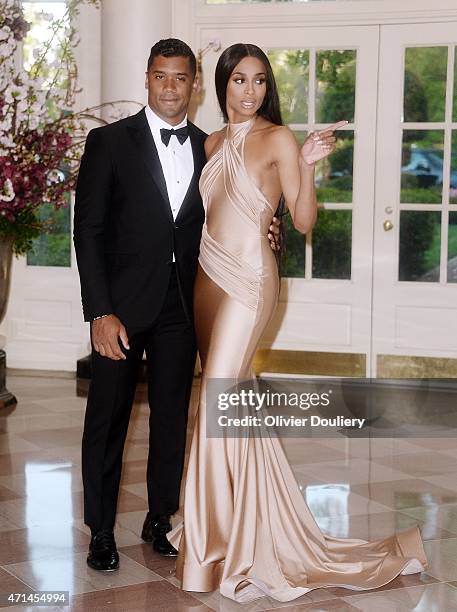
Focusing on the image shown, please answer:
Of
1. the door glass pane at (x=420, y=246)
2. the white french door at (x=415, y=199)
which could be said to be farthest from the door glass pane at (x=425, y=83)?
the door glass pane at (x=420, y=246)

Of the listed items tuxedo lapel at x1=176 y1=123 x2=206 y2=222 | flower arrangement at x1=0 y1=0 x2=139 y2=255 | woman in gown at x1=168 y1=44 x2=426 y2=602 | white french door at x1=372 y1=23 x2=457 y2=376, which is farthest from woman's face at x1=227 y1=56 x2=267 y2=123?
white french door at x1=372 y1=23 x2=457 y2=376

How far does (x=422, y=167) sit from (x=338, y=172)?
54 centimetres

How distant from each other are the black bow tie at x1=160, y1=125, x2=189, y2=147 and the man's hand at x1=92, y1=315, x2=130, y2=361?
23.4 inches

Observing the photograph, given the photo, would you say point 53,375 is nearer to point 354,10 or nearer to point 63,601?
point 354,10

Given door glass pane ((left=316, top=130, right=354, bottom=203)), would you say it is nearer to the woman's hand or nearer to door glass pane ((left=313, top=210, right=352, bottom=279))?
door glass pane ((left=313, top=210, right=352, bottom=279))

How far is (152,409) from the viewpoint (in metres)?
3.46

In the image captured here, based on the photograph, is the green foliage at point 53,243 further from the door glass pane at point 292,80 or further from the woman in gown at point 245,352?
the woman in gown at point 245,352

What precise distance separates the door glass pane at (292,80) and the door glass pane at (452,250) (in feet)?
3.78

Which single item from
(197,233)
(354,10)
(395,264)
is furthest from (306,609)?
(354,10)

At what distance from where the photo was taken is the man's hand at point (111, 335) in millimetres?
3141

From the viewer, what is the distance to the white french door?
20.8 ft

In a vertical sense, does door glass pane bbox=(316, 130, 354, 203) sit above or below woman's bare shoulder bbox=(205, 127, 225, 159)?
above

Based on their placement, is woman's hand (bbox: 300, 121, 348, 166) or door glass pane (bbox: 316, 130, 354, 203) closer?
woman's hand (bbox: 300, 121, 348, 166)

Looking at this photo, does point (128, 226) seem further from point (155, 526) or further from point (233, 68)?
point (155, 526)
